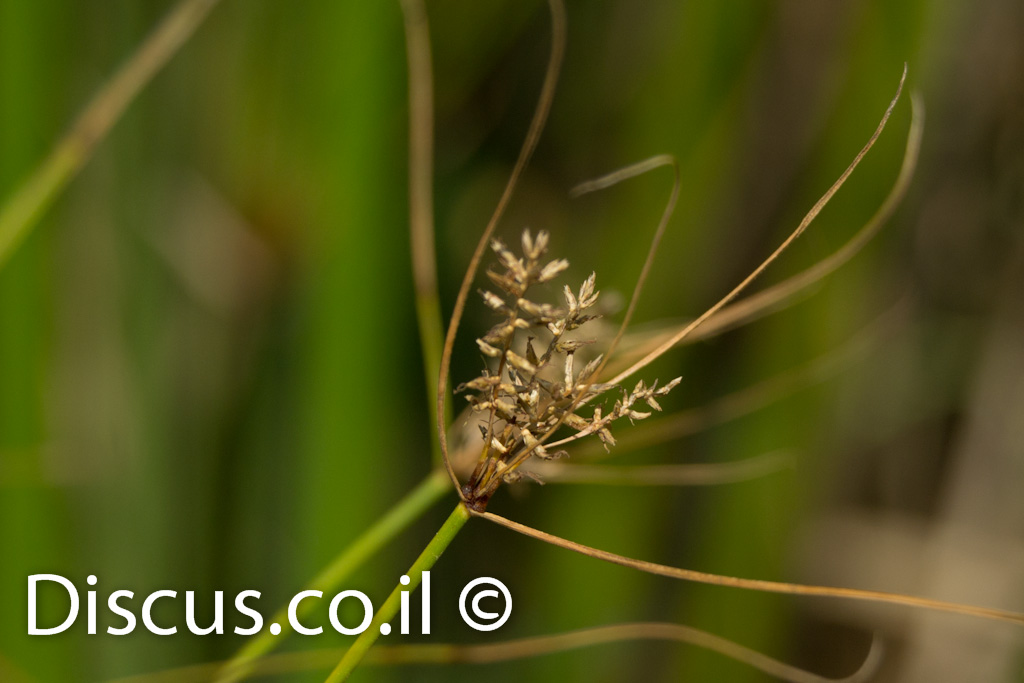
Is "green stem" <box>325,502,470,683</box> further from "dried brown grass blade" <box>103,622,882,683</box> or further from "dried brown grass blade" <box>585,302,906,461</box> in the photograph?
"dried brown grass blade" <box>585,302,906,461</box>

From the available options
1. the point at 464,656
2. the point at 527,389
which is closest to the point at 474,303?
the point at 464,656

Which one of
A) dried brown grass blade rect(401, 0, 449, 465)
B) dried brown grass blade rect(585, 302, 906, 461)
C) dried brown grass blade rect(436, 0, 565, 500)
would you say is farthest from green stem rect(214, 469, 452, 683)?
dried brown grass blade rect(585, 302, 906, 461)

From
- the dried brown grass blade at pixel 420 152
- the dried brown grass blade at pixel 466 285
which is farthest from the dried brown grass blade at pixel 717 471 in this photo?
the dried brown grass blade at pixel 466 285

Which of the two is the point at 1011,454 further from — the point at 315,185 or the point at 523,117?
the point at 315,185

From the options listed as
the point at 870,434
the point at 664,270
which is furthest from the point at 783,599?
the point at 664,270

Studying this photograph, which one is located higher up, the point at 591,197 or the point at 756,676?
the point at 591,197

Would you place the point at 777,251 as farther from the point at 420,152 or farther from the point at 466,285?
the point at 420,152
